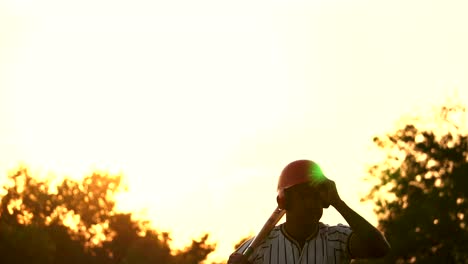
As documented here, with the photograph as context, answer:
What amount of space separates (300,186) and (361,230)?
44cm

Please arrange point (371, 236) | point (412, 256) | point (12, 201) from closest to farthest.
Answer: point (371, 236) < point (412, 256) < point (12, 201)

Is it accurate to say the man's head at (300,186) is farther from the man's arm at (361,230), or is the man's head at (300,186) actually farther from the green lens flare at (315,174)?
the man's arm at (361,230)

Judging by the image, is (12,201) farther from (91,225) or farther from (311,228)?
(311,228)

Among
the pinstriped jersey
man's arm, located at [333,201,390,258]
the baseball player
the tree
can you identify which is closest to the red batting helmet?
the baseball player

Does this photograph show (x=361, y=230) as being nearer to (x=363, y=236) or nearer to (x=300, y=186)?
(x=363, y=236)

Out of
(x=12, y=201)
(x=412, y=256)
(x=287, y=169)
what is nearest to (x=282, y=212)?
(x=287, y=169)

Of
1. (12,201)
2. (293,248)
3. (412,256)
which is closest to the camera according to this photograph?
(293,248)

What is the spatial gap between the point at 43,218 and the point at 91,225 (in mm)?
4433

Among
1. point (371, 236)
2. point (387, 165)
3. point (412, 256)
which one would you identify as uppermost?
point (387, 165)

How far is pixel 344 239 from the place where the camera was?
556cm

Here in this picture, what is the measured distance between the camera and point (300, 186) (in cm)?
545

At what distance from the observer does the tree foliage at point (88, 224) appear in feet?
247

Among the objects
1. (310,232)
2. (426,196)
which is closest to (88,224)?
(426,196)

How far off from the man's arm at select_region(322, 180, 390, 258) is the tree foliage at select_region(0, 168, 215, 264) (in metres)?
66.8
